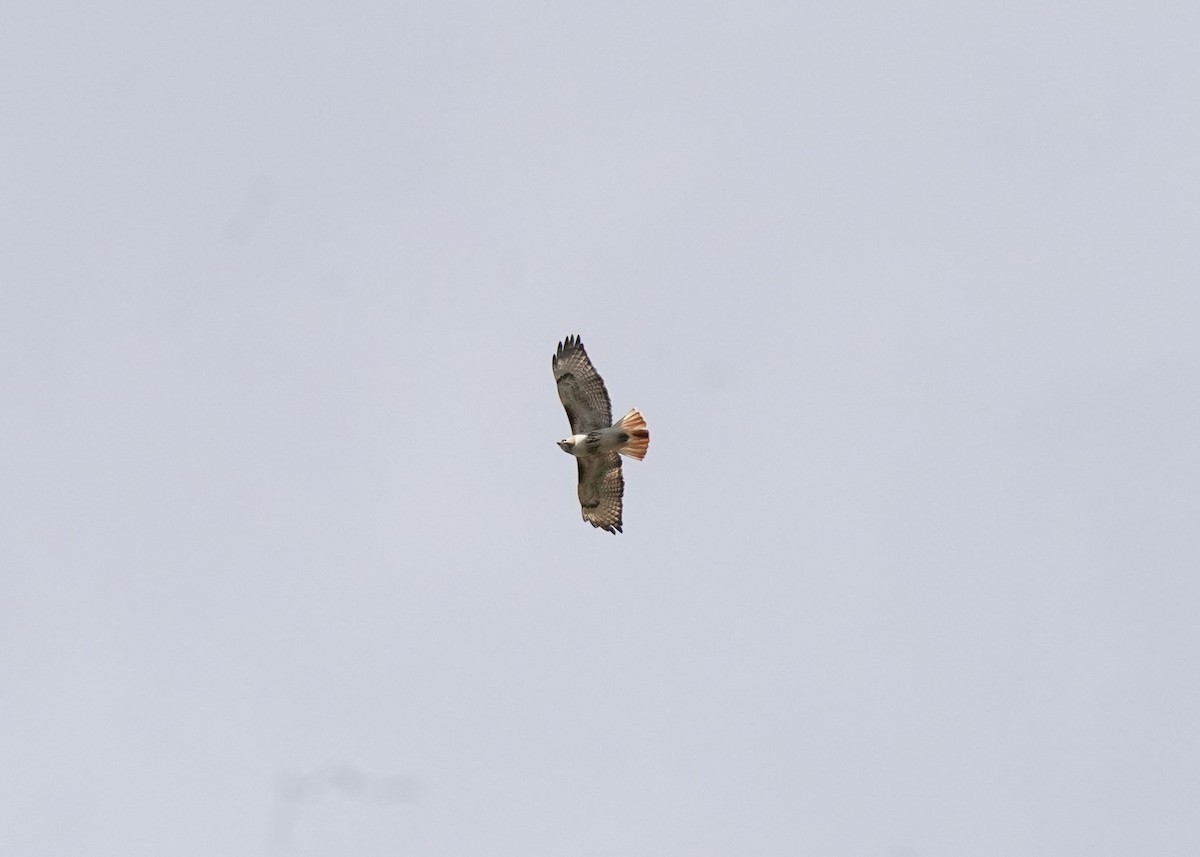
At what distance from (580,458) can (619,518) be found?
2.24 metres

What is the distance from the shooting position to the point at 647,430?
54.9 metres

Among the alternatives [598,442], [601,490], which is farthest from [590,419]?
[601,490]

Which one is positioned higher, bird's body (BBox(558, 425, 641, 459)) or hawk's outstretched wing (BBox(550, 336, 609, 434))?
hawk's outstretched wing (BBox(550, 336, 609, 434))

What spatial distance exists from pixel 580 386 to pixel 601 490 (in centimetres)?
335

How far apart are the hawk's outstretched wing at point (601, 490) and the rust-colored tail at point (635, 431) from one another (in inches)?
59.5

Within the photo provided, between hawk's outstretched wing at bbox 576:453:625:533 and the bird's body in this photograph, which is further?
hawk's outstretched wing at bbox 576:453:625:533

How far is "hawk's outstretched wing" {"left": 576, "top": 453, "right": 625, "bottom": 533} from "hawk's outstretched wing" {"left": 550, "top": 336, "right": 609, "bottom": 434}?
4.16 ft

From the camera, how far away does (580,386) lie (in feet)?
183

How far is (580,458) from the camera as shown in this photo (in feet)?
186

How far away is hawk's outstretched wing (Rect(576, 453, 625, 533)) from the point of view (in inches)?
2237

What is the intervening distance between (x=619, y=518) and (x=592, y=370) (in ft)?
14.5

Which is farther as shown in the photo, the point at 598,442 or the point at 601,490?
the point at 601,490

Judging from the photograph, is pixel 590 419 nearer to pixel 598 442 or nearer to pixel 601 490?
pixel 598 442

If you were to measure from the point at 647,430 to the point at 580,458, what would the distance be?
A: 251 cm
